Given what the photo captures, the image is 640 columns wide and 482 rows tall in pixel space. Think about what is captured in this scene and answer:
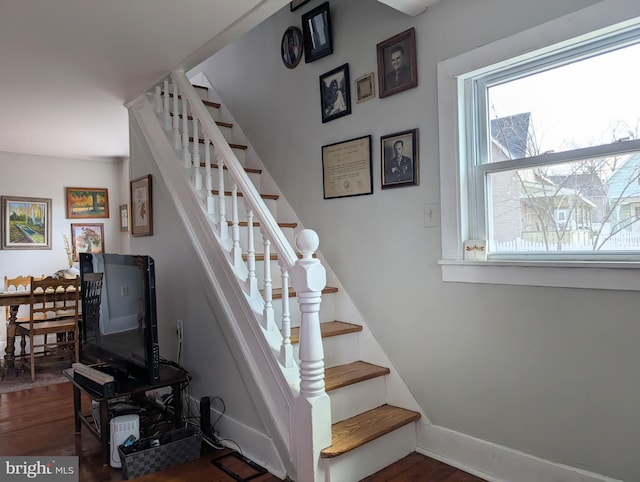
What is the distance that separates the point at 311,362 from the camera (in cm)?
190

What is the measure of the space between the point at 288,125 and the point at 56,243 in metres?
3.75

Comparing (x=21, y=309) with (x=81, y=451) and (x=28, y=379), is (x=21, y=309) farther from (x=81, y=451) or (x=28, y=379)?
(x=81, y=451)

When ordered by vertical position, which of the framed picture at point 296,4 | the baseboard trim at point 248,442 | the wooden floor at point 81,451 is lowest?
the wooden floor at point 81,451

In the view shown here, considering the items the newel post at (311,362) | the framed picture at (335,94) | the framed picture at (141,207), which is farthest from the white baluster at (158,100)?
the newel post at (311,362)

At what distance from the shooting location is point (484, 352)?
210 cm

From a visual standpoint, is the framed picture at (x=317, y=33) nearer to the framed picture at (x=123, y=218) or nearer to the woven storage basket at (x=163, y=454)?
the woven storage basket at (x=163, y=454)

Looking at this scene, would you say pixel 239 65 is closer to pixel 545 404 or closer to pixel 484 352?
pixel 484 352

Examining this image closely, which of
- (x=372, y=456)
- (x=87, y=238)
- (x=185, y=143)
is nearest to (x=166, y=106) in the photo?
(x=185, y=143)

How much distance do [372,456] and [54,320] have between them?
3.96 metres

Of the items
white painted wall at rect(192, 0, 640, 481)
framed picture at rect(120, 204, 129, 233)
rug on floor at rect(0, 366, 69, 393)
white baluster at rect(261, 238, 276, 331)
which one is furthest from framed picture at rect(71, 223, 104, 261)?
white baluster at rect(261, 238, 276, 331)

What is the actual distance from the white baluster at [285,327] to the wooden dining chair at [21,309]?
3648 millimetres

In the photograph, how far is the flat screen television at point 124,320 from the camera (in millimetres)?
2398

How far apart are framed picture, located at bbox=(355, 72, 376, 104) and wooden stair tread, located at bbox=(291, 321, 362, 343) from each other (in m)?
1.34

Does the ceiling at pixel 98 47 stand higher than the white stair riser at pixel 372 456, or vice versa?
the ceiling at pixel 98 47
